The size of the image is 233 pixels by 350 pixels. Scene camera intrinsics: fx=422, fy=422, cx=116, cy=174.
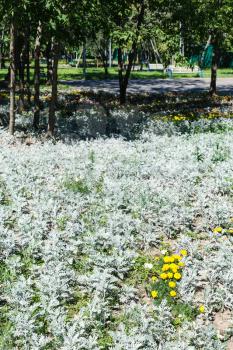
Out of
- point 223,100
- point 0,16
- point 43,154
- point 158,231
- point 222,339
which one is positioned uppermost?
point 0,16

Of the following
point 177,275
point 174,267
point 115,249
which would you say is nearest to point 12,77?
point 115,249

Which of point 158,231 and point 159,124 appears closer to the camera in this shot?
point 158,231

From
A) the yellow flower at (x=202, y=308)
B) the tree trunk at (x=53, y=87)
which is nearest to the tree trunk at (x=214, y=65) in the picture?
the tree trunk at (x=53, y=87)

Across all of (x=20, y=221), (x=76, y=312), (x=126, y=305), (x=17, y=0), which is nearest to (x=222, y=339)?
(x=126, y=305)

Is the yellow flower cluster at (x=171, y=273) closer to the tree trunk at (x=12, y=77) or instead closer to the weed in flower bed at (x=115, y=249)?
the weed in flower bed at (x=115, y=249)

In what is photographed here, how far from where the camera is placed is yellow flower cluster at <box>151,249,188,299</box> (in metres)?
6.06

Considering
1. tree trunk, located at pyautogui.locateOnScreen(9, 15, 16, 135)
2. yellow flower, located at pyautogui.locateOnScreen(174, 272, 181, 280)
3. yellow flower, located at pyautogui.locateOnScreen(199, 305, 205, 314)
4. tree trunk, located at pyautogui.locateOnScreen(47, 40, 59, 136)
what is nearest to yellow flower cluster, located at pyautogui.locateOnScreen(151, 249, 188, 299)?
yellow flower, located at pyautogui.locateOnScreen(174, 272, 181, 280)

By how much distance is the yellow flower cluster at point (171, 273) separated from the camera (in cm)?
606

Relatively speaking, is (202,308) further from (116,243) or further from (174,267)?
(116,243)

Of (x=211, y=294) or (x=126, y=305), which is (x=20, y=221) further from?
(x=211, y=294)

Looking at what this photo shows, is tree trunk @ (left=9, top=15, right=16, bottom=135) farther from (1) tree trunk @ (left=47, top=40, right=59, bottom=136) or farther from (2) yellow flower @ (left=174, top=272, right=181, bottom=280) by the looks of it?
(2) yellow flower @ (left=174, top=272, right=181, bottom=280)

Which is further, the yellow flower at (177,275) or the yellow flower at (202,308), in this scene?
the yellow flower at (177,275)

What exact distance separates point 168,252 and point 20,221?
109 inches

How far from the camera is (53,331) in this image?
17.5ft
